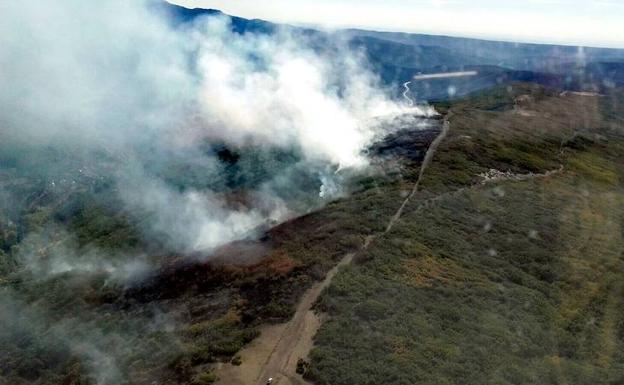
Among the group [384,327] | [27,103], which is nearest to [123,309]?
[384,327]

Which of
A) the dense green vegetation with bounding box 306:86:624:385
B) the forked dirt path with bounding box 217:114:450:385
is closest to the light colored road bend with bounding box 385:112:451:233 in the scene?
the dense green vegetation with bounding box 306:86:624:385

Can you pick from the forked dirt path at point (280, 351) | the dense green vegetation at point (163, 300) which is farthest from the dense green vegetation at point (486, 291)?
the dense green vegetation at point (163, 300)

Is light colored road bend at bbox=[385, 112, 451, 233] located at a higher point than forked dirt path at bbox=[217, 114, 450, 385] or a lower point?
higher

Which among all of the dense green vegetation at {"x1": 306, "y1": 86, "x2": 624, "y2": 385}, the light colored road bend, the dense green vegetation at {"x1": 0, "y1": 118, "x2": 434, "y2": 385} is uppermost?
the light colored road bend

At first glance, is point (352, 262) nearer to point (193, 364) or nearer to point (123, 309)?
point (193, 364)

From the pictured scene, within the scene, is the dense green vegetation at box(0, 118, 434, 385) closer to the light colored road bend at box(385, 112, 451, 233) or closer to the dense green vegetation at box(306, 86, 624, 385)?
the light colored road bend at box(385, 112, 451, 233)

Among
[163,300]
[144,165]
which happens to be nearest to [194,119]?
[144,165]

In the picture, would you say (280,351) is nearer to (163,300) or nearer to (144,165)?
(163,300)

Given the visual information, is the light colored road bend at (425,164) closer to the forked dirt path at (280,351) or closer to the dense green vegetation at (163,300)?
the dense green vegetation at (163,300)
